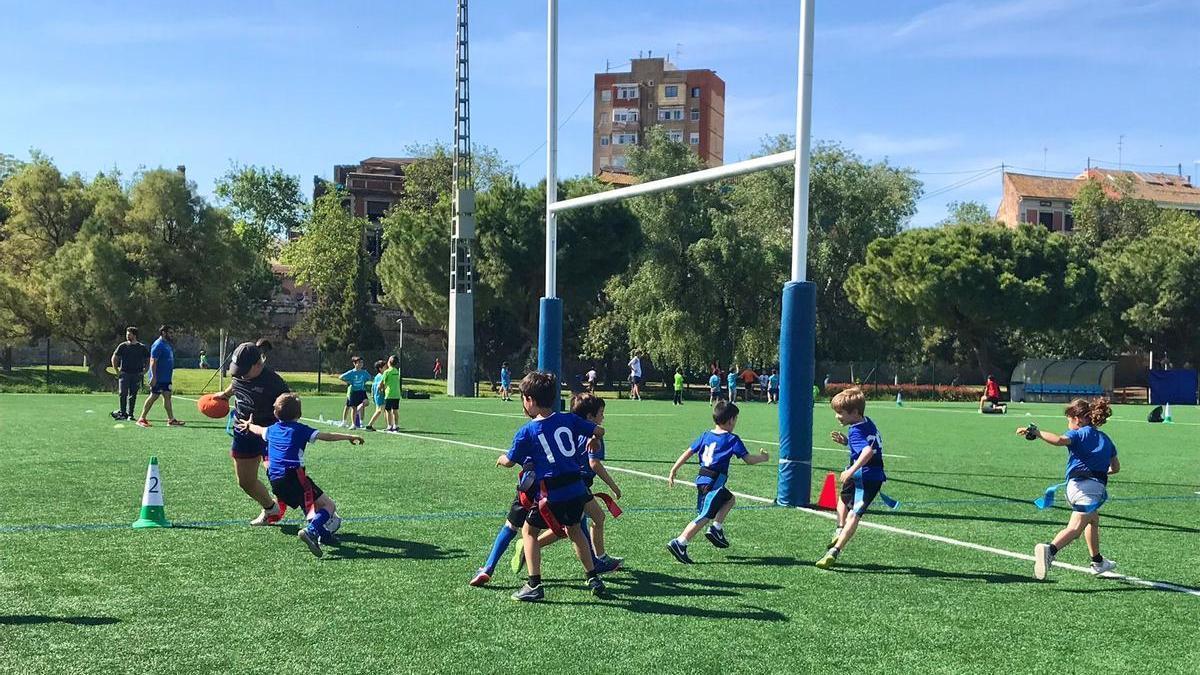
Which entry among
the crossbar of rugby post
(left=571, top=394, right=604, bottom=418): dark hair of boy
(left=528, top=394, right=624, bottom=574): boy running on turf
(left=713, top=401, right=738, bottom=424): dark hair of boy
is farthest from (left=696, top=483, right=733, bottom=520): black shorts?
the crossbar of rugby post

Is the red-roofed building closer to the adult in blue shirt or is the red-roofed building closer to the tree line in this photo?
the tree line

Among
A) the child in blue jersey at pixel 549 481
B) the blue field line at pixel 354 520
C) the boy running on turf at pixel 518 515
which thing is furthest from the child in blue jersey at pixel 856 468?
the blue field line at pixel 354 520

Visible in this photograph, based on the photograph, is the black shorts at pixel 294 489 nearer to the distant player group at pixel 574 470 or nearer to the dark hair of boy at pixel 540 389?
the distant player group at pixel 574 470

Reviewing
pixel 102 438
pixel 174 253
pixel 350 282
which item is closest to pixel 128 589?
pixel 102 438

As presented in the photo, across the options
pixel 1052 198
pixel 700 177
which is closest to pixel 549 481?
pixel 700 177

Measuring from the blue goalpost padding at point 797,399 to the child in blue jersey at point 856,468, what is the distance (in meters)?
2.95

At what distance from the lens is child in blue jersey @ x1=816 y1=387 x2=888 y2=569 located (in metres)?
8.37

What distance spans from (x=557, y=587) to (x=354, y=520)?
3.34m

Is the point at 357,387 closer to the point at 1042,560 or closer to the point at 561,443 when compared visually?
the point at 561,443

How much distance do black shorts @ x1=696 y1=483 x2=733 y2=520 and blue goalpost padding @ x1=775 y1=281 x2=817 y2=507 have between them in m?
3.04

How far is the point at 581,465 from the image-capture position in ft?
24.0

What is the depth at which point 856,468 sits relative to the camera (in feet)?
27.6

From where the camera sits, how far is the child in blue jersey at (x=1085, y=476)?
8.01 m

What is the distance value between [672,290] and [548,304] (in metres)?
34.8
